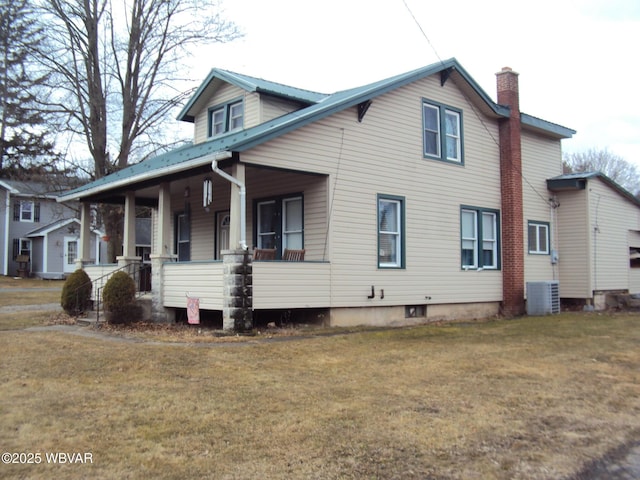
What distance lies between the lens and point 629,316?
17016mm

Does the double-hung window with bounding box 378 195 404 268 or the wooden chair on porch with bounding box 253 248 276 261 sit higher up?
the double-hung window with bounding box 378 195 404 268

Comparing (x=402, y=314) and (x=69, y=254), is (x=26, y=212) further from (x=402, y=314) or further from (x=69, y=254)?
(x=402, y=314)

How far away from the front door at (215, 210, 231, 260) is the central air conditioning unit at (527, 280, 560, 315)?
8.85m

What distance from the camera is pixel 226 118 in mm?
16906

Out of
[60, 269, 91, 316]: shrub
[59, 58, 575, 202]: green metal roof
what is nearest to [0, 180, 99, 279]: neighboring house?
[59, 58, 575, 202]: green metal roof

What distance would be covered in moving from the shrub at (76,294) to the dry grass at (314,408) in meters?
4.70

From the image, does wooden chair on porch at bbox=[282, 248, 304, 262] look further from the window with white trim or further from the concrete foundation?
the window with white trim

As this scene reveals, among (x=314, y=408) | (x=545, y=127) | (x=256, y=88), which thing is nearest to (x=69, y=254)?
(x=256, y=88)

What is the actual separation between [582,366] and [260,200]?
342 inches

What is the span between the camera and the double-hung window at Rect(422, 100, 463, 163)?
1597 cm

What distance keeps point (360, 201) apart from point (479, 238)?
5002 mm

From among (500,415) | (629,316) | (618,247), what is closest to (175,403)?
(500,415)

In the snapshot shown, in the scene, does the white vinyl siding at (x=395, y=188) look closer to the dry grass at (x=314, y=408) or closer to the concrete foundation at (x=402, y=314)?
the concrete foundation at (x=402, y=314)

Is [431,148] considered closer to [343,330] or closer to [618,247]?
[343,330]
